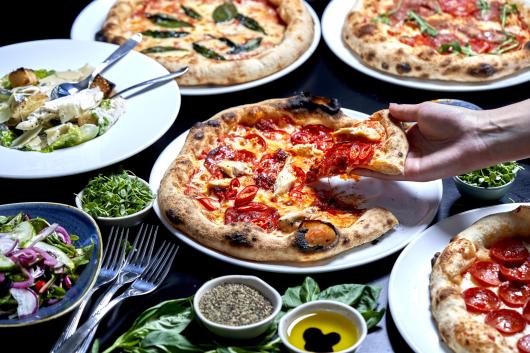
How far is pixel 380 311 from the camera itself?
9.91 ft

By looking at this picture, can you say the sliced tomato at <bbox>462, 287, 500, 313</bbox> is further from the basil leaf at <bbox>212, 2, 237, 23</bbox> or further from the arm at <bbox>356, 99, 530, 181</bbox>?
the basil leaf at <bbox>212, 2, 237, 23</bbox>

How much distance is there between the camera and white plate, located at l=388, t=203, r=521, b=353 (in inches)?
114

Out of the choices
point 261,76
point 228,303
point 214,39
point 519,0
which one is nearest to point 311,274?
point 228,303

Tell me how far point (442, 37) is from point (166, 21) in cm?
205

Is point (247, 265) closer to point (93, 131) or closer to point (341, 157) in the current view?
point (341, 157)

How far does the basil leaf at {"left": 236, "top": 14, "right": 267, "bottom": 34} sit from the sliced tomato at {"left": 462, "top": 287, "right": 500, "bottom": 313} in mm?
3033

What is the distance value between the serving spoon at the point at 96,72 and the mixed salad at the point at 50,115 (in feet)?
0.21

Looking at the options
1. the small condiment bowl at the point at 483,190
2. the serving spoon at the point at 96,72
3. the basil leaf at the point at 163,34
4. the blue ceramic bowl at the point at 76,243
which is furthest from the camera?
the basil leaf at the point at 163,34

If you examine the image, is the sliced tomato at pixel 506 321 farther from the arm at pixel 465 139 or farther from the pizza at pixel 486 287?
the arm at pixel 465 139

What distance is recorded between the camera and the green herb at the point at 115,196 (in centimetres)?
359

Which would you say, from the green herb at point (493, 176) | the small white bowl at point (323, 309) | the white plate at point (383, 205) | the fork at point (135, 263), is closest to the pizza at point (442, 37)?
the green herb at point (493, 176)

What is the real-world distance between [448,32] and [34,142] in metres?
3.14

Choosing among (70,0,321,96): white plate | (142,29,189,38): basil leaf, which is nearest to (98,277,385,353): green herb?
(70,0,321,96): white plate

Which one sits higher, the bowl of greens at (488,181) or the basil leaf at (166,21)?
the bowl of greens at (488,181)
